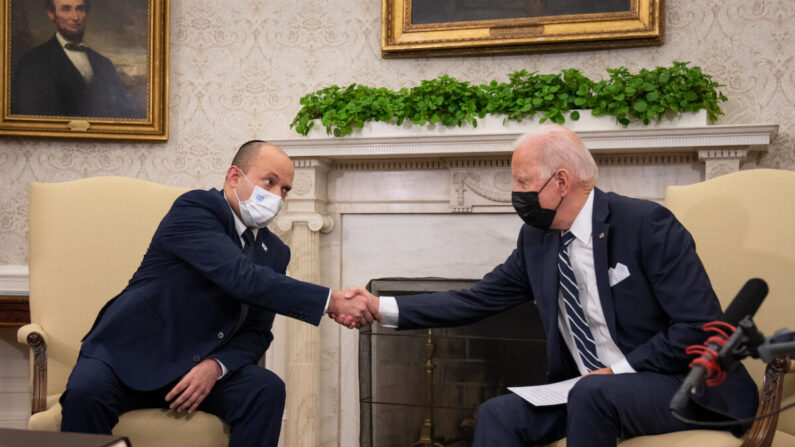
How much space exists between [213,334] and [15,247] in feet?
8.86

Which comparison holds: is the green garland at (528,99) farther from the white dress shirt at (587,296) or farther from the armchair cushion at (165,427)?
the armchair cushion at (165,427)

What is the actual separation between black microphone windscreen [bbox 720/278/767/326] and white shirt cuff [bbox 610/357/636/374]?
912 mm

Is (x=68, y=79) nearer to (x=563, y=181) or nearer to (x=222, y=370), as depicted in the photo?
(x=222, y=370)

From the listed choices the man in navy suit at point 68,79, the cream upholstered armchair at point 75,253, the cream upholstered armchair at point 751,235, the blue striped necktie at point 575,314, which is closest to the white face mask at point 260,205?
the cream upholstered armchair at point 75,253

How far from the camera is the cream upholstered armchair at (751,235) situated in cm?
268

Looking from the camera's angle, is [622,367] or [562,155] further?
[562,155]

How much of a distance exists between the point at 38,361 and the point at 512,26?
9.96ft

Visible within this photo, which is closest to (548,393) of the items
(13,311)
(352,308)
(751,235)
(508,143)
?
(352,308)

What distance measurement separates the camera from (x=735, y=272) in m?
2.76

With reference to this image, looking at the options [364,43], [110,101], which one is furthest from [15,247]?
[364,43]

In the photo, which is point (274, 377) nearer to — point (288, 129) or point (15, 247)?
point (288, 129)

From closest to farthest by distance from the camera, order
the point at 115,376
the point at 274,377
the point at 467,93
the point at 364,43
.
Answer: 1. the point at 115,376
2. the point at 274,377
3. the point at 467,93
4. the point at 364,43

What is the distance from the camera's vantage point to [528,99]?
3.71m

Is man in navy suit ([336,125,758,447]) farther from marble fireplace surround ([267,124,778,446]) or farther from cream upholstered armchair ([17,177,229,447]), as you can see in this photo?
cream upholstered armchair ([17,177,229,447])
